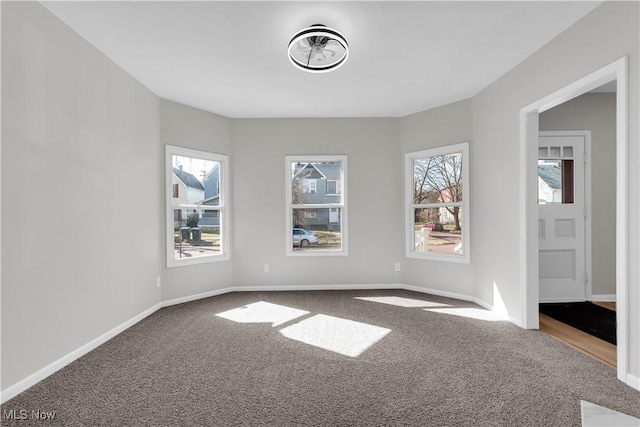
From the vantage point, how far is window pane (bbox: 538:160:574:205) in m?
3.97

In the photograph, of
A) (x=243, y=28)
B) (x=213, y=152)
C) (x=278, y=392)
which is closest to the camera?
(x=278, y=392)

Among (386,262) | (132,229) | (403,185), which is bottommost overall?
(386,262)

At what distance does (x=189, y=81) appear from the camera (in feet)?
11.2

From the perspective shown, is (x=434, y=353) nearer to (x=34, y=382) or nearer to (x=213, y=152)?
(x=34, y=382)

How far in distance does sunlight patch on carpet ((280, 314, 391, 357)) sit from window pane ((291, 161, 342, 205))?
77.1 inches

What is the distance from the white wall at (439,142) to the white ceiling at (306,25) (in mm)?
326

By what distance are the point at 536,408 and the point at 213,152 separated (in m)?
4.41

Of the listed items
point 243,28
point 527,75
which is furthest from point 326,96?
point 527,75

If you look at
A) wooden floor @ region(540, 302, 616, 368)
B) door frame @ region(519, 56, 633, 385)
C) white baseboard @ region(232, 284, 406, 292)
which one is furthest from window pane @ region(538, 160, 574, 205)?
white baseboard @ region(232, 284, 406, 292)

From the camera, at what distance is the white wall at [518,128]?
201 cm

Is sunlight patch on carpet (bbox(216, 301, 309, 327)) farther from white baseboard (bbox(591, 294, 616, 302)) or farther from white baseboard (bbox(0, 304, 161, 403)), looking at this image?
white baseboard (bbox(591, 294, 616, 302))

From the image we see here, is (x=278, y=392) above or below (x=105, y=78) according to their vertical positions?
below

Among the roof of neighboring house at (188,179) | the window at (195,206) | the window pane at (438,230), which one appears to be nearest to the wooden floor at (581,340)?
the window pane at (438,230)

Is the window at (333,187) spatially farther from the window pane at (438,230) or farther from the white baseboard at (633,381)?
the white baseboard at (633,381)
